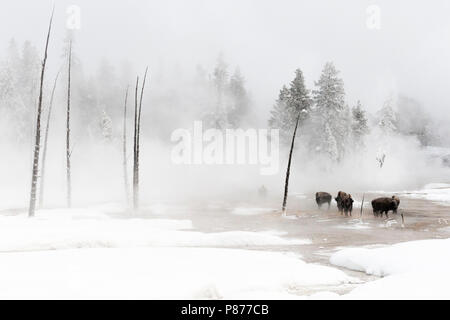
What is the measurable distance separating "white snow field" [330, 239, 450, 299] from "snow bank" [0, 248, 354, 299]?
5.38 feet

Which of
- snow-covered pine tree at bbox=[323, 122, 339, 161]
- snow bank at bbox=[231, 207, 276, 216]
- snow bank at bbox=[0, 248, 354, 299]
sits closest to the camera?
snow bank at bbox=[0, 248, 354, 299]

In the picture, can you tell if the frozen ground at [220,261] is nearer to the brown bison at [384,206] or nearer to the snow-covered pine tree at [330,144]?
the brown bison at [384,206]

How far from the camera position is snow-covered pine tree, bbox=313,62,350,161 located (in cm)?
5412

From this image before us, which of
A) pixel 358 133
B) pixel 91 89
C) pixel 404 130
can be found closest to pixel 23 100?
pixel 91 89

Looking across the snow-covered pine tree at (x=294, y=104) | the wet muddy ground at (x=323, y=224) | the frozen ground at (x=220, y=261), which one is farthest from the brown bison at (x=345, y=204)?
the snow-covered pine tree at (x=294, y=104)

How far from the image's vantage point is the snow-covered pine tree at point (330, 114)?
5412 centimetres

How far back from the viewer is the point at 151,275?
30.1ft

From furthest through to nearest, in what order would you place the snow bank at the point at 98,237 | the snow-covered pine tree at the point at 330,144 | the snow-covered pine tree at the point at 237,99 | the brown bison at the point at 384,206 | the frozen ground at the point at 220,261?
the snow-covered pine tree at the point at 237,99 → the snow-covered pine tree at the point at 330,144 → the brown bison at the point at 384,206 → the snow bank at the point at 98,237 → the frozen ground at the point at 220,261

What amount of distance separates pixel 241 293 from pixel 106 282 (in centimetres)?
284

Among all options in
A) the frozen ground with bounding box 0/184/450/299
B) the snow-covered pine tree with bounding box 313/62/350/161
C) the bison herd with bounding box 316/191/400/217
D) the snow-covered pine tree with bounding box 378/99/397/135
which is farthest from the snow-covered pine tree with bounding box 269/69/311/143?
the frozen ground with bounding box 0/184/450/299

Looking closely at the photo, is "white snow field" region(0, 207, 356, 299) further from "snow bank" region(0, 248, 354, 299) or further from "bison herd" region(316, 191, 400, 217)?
"bison herd" region(316, 191, 400, 217)
